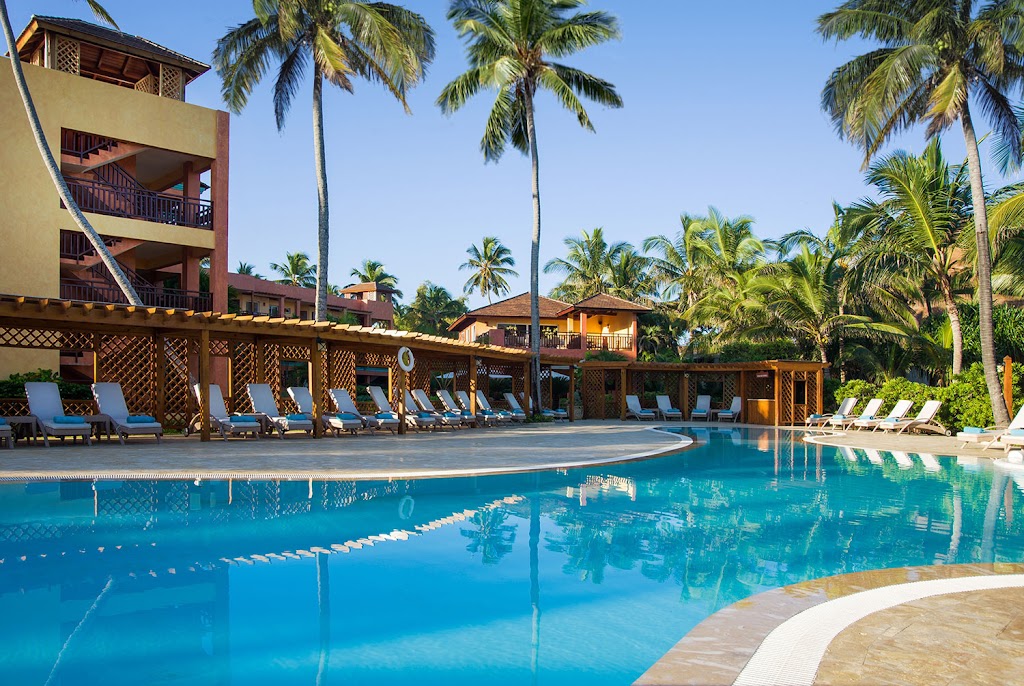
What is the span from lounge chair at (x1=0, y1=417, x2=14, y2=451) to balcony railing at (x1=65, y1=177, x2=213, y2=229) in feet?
27.1

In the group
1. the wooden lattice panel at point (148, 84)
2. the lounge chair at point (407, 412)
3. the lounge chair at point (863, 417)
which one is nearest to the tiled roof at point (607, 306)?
the lounge chair at point (863, 417)

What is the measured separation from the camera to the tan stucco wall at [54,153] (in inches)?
688

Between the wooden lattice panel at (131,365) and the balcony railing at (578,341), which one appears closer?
the wooden lattice panel at (131,365)

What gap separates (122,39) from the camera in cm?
2002

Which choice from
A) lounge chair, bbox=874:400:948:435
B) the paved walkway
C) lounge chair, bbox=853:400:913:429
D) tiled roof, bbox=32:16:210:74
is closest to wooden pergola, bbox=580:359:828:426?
lounge chair, bbox=853:400:913:429

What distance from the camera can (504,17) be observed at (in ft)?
72.7

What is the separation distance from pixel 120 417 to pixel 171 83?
1200 centimetres

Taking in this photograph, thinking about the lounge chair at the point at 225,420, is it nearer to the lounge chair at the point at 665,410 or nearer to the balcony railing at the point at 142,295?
the balcony railing at the point at 142,295

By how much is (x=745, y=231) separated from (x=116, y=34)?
26.2 metres

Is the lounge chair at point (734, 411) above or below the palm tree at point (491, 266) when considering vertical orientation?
below

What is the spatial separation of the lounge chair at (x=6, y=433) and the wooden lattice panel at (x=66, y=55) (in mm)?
11486

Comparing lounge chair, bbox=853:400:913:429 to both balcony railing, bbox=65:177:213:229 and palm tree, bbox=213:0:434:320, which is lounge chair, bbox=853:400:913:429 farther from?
balcony railing, bbox=65:177:213:229

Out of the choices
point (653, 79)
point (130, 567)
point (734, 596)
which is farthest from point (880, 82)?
point (130, 567)

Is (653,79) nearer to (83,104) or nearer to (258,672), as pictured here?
(83,104)
